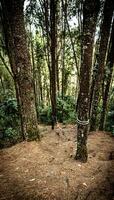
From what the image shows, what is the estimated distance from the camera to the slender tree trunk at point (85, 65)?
4098 mm

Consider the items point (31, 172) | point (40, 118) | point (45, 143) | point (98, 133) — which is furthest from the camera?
point (40, 118)

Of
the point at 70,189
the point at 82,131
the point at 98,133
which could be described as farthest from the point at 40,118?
the point at 70,189

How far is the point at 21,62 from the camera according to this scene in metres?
5.98

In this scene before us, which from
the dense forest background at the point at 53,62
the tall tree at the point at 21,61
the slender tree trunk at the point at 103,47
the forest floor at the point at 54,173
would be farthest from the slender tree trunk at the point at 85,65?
the slender tree trunk at the point at 103,47

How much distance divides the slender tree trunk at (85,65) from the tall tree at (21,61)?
2138 millimetres

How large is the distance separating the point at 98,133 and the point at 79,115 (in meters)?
3.82

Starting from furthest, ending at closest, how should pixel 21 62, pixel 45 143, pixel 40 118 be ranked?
pixel 40 118, pixel 45 143, pixel 21 62

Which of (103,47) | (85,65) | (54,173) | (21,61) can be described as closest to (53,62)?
(103,47)

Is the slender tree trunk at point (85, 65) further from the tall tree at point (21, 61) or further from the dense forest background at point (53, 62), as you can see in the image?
the tall tree at point (21, 61)

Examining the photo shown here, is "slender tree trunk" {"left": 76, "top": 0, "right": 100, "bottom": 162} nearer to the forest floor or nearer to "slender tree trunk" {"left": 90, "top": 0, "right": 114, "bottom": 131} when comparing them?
the forest floor

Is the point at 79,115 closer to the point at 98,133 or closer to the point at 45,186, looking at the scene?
the point at 45,186

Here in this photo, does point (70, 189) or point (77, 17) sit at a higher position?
point (77, 17)

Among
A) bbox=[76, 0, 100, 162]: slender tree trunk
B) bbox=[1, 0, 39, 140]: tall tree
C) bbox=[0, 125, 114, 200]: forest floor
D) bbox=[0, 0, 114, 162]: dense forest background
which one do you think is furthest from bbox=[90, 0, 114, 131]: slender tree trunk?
bbox=[76, 0, 100, 162]: slender tree trunk

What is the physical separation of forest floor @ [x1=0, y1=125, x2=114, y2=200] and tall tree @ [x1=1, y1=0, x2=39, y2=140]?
2.22 ft
